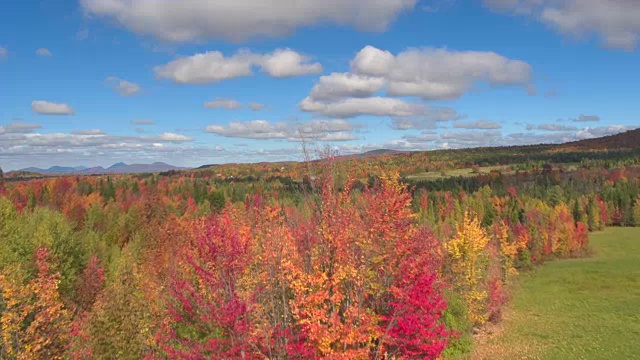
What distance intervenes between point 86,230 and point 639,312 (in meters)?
72.5

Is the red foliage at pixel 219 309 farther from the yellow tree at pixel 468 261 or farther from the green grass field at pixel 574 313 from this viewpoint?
the green grass field at pixel 574 313

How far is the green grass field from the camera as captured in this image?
3850 cm

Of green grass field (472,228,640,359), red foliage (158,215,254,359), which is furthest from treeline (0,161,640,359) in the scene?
green grass field (472,228,640,359)

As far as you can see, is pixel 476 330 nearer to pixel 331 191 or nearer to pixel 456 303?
pixel 456 303

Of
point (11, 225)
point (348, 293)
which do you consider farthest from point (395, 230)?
point (11, 225)

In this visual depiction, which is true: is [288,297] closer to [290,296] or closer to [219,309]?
[290,296]

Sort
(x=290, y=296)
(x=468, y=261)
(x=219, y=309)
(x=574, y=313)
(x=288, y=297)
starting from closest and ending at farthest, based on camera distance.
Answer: (x=219, y=309) < (x=290, y=296) < (x=288, y=297) < (x=468, y=261) < (x=574, y=313)

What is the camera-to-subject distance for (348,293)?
65.3ft

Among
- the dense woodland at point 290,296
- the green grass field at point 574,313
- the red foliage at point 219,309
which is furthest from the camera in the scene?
the green grass field at point 574,313

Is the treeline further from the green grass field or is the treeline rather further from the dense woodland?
the green grass field

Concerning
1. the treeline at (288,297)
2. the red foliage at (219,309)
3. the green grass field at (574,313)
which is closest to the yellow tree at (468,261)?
the treeline at (288,297)

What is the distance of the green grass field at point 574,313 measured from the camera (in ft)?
126

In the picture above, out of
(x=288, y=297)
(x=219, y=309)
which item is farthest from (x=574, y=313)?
(x=219, y=309)

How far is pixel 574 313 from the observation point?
5394 centimetres
